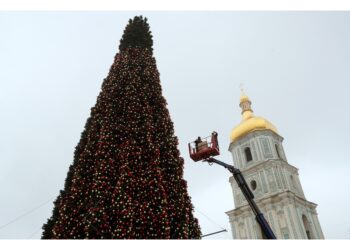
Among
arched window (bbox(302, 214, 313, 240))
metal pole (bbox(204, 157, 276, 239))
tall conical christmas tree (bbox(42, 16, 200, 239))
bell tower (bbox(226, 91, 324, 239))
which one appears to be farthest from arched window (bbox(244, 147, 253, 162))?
metal pole (bbox(204, 157, 276, 239))

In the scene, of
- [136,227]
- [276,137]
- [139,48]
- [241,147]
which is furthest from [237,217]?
[136,227]

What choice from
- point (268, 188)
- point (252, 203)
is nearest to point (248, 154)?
point (268, 188)

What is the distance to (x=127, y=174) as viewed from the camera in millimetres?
8641

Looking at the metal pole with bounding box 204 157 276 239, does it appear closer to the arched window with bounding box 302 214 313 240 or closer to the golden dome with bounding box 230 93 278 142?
the arched window with bounding box 302 214 313 240

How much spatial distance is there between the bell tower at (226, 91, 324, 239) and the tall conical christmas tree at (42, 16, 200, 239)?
20.3 metres

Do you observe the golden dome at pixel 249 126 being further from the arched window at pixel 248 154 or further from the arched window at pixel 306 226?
the arched window at pixel 306 226

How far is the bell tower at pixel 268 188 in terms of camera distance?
27141mm

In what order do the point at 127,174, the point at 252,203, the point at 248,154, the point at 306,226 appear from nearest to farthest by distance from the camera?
the point at 252,203, the point at 127,174, the point at 306,226, the point at 248,154

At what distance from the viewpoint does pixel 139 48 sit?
12.6 metres

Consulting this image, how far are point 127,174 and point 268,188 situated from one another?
2314cm

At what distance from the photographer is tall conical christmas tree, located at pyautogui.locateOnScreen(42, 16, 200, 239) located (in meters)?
8.03

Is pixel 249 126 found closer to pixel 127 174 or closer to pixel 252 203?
pixel 127 174

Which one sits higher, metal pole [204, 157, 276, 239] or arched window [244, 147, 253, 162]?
arched window [244, 147, 253, 162]

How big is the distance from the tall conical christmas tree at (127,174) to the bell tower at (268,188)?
20316 millimetres
